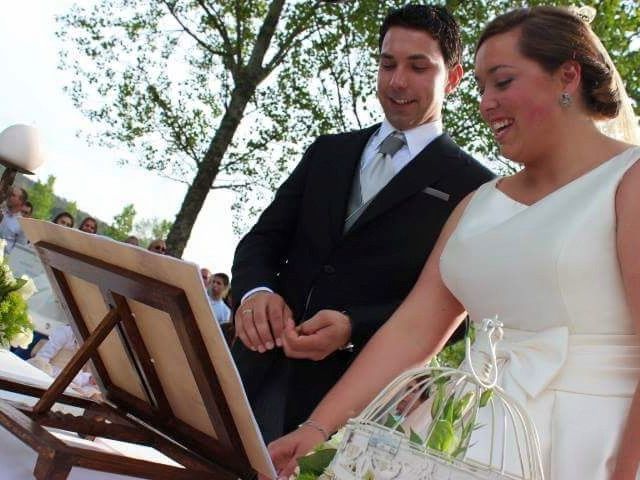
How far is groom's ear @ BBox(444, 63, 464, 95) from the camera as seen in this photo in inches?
126

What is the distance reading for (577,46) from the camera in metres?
2.37

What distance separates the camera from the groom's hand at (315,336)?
2537 millimetres

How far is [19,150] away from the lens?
228 inches

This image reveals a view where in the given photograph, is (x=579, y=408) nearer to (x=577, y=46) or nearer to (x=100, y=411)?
(x=577, y=46)

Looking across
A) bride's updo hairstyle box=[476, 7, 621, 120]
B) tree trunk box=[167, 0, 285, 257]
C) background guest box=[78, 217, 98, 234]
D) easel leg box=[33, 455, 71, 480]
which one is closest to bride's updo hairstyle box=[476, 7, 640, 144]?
bride's updo hairstyle box=[476, 7, 621, 120]

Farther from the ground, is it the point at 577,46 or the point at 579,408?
the point at 577,46

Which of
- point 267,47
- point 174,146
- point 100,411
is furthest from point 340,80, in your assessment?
point 100,411

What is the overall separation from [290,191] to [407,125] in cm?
51

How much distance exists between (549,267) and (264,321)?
90 cm

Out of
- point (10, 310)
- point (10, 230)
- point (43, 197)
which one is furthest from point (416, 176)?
point (43, 197)

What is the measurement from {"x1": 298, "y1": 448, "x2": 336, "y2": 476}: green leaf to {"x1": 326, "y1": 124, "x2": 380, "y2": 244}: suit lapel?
1343 mm

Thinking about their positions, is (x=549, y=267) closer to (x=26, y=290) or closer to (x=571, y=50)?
(x=571, y=50)

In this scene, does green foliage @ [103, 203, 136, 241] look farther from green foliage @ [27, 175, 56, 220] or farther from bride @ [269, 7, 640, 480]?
A: bride @ [269, 7, 640, 480]

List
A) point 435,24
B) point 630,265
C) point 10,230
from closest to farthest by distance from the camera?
point 630,265, point 435,24, point 10,230
